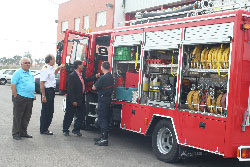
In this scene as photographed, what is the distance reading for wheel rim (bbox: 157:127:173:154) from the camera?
254 inches

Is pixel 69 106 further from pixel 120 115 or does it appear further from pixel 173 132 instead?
pixel 173 132

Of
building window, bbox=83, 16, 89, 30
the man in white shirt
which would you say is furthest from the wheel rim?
building window, bbox=83, 16, 89, 30

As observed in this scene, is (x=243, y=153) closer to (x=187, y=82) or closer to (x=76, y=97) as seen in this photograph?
(x=187, y=82)

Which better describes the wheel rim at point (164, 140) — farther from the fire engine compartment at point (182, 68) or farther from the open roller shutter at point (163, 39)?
the open roller shutter at point (163, 39)

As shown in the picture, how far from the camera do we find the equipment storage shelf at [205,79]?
5.57 meters

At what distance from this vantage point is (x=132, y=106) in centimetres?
723

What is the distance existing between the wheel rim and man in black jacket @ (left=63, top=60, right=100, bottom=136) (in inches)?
99.7

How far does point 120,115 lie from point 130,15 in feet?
63.0

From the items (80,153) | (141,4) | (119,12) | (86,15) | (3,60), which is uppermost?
(86,15)

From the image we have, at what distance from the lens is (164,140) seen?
654cm

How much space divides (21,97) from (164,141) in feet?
11.1

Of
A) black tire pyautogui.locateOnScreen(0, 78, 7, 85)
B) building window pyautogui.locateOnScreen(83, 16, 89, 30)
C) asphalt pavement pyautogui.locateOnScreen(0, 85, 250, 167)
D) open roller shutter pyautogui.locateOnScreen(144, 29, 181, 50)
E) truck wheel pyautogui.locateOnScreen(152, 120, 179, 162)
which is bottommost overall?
asphalt pavement pyautogui.locateOnScreen(0, 85, 250, 167)

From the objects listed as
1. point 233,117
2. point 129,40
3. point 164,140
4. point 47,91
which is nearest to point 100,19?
point 47,91

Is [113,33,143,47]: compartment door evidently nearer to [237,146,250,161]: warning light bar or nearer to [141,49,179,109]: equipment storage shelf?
[141,49,179,109]: equipment storage shelf
